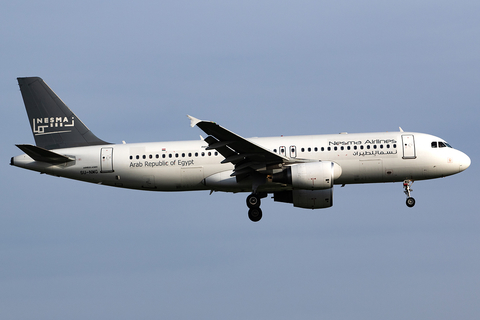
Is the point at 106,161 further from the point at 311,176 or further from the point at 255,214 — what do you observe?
the point at 311,176

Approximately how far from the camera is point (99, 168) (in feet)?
107

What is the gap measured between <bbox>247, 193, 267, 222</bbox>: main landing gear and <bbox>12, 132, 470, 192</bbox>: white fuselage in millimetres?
554

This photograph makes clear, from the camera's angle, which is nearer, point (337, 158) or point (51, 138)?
point (337, 158)

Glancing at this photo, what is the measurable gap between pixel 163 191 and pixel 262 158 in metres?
6.72

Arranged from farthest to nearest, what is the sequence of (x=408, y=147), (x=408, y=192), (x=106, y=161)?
(x=106, y=161), (x=408, y=192), (x=408, y=147)

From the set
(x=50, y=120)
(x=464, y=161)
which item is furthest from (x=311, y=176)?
(x=50, y=120)

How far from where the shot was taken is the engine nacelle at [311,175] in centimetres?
2917

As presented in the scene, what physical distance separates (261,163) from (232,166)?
7.13 ft

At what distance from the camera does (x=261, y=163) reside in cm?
3038

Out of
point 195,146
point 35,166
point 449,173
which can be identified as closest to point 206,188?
point 195,146

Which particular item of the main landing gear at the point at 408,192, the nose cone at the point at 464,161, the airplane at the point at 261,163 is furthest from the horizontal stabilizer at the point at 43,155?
the nose cone at the point at 464,161

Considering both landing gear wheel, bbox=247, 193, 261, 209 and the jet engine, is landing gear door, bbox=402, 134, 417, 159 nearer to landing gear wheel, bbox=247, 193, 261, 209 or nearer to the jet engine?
the jet engine

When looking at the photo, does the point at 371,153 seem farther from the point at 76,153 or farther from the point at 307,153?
the point at 76,153

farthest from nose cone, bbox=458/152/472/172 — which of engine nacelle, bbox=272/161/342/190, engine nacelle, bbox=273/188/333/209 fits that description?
engine nacelle, bbox=272/161/342/190
